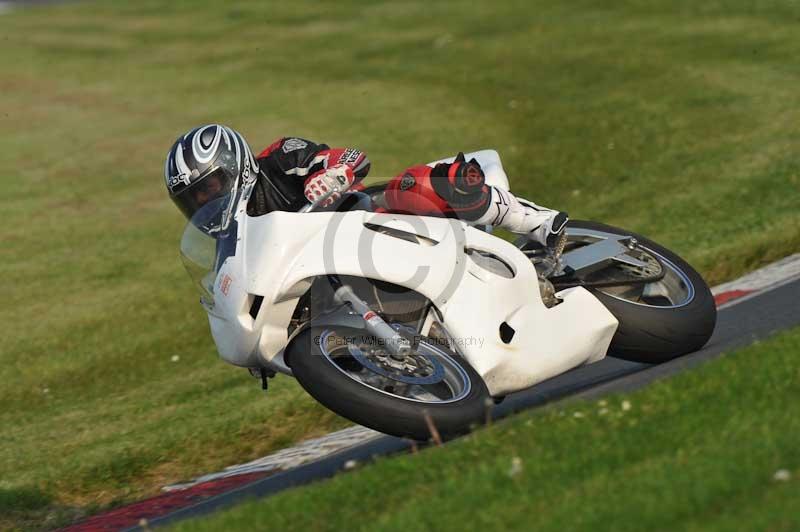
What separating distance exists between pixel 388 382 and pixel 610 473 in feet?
5.57

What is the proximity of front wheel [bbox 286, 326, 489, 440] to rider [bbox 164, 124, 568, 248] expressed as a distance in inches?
38.9

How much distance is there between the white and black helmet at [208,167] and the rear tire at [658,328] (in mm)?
2386

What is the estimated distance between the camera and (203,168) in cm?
704

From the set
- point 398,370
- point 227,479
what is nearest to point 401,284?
point 398,370

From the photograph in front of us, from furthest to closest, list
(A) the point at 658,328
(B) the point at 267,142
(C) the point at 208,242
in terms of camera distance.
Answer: (B) the point at 267,142, (A) the point at 658,328, (C) the point at 208,242

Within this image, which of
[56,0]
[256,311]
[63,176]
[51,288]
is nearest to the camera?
[256,311]

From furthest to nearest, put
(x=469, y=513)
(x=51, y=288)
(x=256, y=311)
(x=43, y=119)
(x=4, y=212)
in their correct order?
1. (x=43, y=119)
2. (x=4, y=212)
3. (x=51, y=288)
4. (x=256, y=311)
5. (x=469, y=513)

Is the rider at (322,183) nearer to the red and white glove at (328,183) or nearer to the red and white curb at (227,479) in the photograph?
the red and white glove at (328,183)

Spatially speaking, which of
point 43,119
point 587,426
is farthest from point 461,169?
point 43,119

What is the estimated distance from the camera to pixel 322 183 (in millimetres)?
7035

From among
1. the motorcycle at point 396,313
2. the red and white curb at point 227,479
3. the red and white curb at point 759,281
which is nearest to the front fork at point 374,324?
the motorcycle at point 396,313

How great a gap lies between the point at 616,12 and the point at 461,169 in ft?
67.8

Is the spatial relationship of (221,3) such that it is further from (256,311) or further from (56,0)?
(256,311)

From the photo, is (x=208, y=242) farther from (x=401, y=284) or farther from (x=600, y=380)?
(x=600, y=380)
